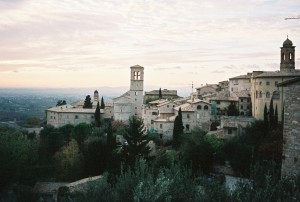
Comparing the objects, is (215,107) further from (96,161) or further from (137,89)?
(96,161)

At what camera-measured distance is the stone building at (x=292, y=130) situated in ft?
42.8

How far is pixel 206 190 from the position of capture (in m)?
9.23

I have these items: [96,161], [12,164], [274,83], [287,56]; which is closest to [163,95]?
[287,56]

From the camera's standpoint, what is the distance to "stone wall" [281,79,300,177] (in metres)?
13.1

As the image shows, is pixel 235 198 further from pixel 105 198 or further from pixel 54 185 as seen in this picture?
pixel 54 185

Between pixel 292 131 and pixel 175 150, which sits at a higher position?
pixel 292 131

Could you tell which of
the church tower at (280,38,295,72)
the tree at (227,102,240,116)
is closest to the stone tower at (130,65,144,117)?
the tree at (227,102,240,116)

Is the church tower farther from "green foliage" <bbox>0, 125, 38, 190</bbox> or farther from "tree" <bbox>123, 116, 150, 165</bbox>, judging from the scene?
"green foliage" <bbox>0, 125, 38, 190</bbox>

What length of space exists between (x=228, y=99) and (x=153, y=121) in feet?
34.2

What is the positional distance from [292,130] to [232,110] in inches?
1420

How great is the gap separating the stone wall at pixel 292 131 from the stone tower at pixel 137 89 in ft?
154

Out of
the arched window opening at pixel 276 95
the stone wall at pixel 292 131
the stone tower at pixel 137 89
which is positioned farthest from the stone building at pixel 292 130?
the stone tower at pixel 137 89

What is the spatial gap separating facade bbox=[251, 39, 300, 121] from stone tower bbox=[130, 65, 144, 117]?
782 inches

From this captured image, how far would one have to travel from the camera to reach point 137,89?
203ft
